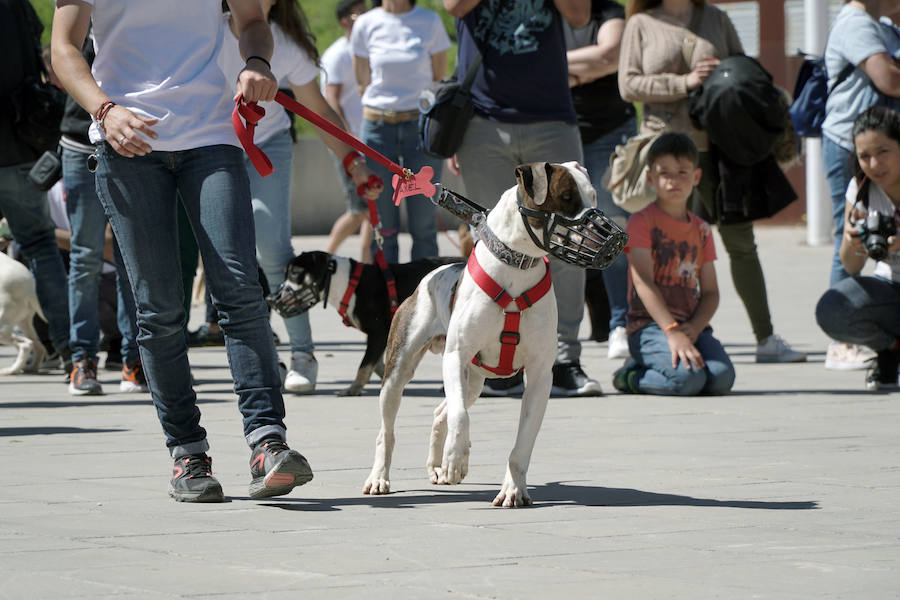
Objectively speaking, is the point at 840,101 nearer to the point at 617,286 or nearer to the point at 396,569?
the point at 617,286

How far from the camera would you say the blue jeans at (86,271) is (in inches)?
312

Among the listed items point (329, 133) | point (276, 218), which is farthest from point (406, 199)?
point (329, 133)

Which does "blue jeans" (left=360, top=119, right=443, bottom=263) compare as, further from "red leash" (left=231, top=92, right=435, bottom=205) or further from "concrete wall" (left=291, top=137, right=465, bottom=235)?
"concrete wall" (left=291, top=137, right=465, bottom=235)

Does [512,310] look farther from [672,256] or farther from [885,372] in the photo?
[885,372]

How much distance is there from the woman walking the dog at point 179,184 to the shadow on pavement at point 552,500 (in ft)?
0.48

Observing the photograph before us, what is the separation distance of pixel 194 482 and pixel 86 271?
3.58 metres

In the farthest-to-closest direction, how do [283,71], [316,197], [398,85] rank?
1. [316,197]
2. [398,85]
3. [283,71]

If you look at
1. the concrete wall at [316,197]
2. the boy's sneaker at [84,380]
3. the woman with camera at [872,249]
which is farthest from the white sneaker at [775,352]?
the concrete wall at [316,197]

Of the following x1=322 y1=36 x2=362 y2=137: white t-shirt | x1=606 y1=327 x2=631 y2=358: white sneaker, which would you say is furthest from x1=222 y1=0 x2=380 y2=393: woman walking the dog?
x1=322 y1=36 x2=362 y2=137: white t-shirt

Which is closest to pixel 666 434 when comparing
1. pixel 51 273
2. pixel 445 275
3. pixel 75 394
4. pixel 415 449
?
pixel 415 449

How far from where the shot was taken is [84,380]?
7.90m

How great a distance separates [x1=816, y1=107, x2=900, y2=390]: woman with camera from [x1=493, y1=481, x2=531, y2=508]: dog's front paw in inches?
136

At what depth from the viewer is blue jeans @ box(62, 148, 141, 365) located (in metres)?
7.92

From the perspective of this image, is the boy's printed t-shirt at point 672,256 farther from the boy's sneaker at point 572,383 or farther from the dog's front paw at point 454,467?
the dog's front paw at point 454,467
